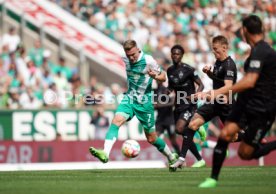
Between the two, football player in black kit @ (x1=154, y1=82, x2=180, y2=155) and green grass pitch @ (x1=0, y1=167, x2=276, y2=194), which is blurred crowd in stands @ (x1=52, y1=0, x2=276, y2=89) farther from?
green grass pitch @ (x1=0, y1=167, x2=276, y2=194)

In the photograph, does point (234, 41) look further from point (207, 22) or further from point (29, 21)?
point (29, 21)

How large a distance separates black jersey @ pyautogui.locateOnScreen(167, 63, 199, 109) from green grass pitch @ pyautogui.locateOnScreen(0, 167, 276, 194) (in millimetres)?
2580

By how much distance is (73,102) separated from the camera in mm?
27797

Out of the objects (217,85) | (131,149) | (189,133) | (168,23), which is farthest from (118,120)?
(168,23)

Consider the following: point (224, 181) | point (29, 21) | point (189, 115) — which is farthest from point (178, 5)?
point (224, 181)

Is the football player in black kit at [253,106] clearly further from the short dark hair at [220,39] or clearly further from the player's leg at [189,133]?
the player's leg at [189,133]

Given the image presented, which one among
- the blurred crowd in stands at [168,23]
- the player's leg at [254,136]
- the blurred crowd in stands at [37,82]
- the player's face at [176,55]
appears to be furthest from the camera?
the blurred crowd in stands at [168,23]

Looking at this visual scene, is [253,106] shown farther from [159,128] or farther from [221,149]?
[159,128]

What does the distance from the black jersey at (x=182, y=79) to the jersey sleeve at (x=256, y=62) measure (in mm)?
7036

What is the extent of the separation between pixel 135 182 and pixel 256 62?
341 cm

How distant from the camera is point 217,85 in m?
18.7

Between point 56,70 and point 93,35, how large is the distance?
427cm

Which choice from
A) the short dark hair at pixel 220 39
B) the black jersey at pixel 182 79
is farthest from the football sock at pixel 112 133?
the black jersey at pixel 182 79

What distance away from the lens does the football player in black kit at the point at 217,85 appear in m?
18.1
